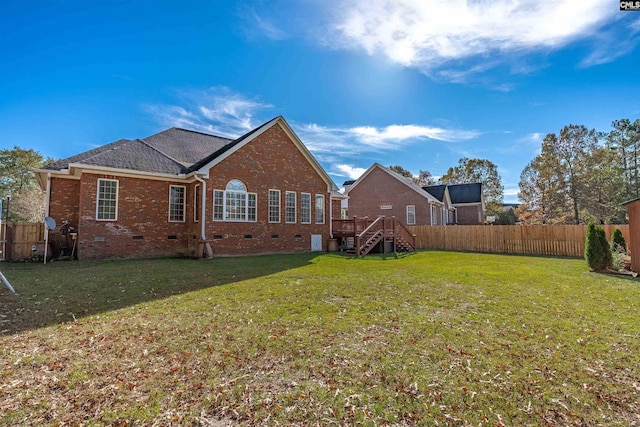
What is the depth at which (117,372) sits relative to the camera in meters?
3.16

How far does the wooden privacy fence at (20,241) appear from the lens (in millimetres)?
11992

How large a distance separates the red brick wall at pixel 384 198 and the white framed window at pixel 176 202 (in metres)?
18.6

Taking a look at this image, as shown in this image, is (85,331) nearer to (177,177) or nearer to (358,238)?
(177,177)

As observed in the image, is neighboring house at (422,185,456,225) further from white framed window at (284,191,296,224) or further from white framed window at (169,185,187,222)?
white framed window at (169,185,187,222)

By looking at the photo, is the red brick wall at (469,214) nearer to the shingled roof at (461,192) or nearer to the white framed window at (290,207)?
the shingled roof at (461,192)

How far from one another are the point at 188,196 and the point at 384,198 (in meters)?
18.8

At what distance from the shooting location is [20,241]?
12.0 m

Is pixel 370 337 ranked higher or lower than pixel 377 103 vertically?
lower

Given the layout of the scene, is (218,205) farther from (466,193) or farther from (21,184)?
(21,184)

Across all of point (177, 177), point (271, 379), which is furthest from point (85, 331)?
point (177, 177)

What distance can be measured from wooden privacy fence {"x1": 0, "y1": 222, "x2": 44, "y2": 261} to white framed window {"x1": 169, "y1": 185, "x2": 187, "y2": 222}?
5.05m

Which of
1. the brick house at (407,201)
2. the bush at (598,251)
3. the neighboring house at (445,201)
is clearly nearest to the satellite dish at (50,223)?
the bush at (598,251)

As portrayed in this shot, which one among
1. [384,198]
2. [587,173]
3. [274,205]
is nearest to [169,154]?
[274,205]

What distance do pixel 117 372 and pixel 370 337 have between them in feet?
10.0
